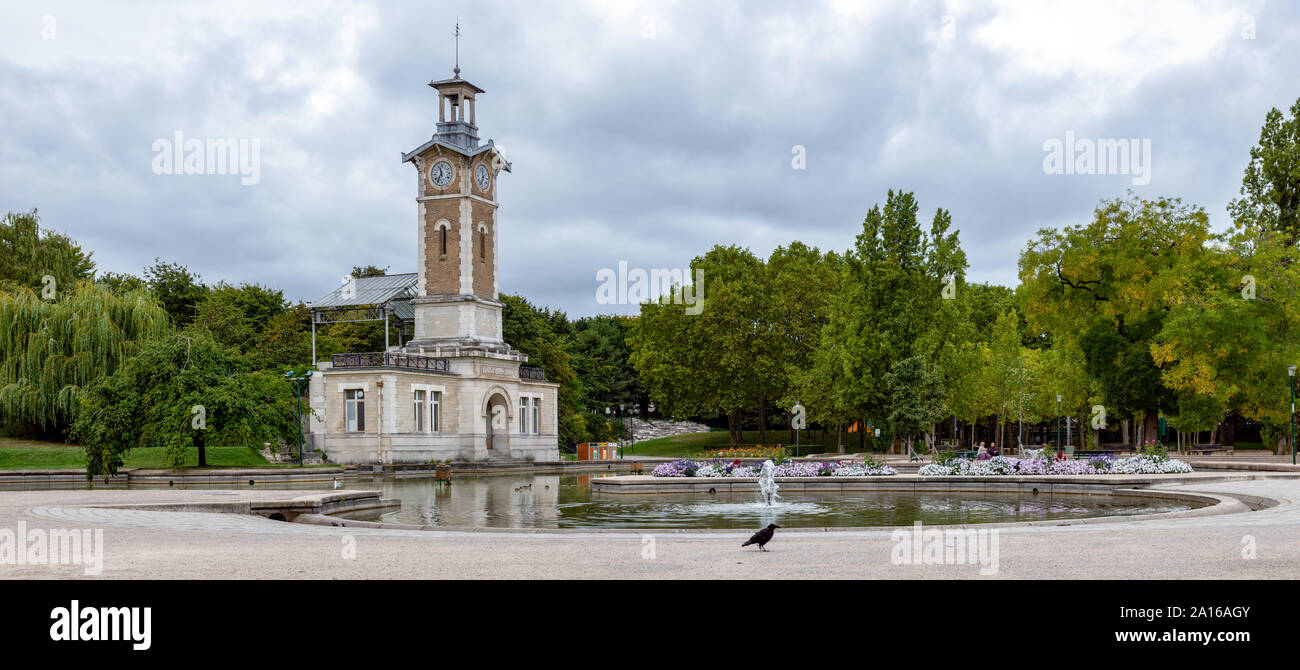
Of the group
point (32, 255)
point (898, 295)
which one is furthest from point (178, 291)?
point (898, 295)

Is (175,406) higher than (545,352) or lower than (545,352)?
lower

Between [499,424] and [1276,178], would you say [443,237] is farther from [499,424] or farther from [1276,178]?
[1276,178]

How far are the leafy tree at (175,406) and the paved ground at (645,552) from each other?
20.3 meters

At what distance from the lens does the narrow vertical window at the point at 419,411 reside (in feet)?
180

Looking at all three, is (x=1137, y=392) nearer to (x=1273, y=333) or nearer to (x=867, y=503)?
(x=1273, y=333)

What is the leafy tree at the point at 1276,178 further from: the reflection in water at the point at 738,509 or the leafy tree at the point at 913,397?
the reflection in water at the point at 738,509

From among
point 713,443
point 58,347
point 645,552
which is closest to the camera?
point 645,552

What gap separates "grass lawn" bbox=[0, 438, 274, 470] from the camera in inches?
1591

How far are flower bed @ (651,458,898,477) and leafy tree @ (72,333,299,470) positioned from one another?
1699cm

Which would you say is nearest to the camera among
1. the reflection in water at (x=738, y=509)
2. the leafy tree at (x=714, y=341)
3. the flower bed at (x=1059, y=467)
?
the reflection in water at (x=738, y=509)

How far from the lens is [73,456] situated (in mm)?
41719

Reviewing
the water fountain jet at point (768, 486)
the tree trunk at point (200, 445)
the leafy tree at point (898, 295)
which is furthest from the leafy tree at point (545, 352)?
the water fountain jet at point (768, 486)

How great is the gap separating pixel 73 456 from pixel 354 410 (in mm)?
13829

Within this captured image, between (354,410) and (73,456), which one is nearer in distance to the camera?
(73,456)
